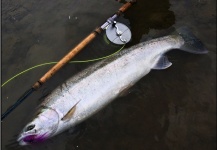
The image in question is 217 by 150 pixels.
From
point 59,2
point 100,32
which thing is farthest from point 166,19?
point 59,2

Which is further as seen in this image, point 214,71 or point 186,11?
point 186,11

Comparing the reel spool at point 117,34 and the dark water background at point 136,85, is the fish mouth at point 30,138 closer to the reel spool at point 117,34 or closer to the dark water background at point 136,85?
the dark water background at point 136,85

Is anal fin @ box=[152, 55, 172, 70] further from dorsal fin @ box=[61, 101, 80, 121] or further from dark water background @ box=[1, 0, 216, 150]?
dorsal fin @ box=[61, 101, 80, 121]

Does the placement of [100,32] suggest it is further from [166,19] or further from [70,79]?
[166,19]

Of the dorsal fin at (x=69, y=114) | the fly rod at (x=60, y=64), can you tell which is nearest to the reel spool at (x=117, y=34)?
the fly rod at (x=60, y=64)

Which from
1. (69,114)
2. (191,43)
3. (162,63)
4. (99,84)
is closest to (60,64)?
(99,84)

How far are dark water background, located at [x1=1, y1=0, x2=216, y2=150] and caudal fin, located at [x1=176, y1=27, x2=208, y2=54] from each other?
0.13 meters

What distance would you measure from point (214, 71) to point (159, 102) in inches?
40.5

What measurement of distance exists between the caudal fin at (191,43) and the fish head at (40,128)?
8.58 feet

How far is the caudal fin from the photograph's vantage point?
509cm

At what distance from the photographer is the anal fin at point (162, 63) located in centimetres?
506

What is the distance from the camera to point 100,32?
5199mm

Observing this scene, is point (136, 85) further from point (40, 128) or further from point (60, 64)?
point (40, 128)

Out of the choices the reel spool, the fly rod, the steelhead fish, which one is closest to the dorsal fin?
the steelhead fish
